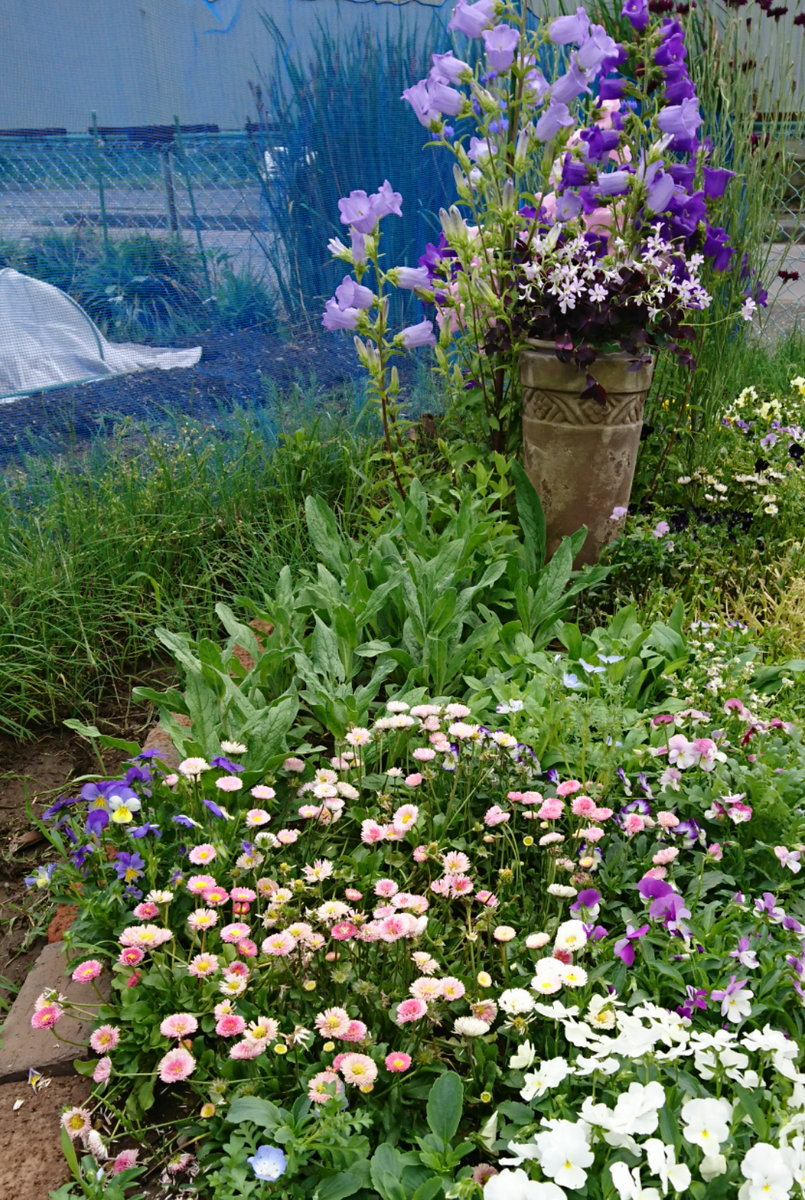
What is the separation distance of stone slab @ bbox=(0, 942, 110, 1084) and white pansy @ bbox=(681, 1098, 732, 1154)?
912mm

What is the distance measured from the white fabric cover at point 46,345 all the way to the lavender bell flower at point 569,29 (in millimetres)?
1815

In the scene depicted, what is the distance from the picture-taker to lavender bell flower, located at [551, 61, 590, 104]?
110 inches

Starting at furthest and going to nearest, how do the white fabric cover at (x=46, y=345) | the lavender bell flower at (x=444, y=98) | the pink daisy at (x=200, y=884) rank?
the white fabric cover at (x=46, y=345) → the lavender bell flower at (x=444, y=98) → the pink daisy at (x=200, y=884)

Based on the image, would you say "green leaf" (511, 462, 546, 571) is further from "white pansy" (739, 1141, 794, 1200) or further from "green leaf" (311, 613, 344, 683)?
"white pansy" (739, 1141, 794, 1200)

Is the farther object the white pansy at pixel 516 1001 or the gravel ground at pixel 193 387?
the gravel ground at pixel 193 387

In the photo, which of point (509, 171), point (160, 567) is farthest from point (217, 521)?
point (509, 171)

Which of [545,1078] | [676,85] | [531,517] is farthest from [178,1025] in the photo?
[676,85]

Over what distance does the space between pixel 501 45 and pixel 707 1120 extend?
112 inches

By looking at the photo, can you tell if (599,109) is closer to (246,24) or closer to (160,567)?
(246,24)

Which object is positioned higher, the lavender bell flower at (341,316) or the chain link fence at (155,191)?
the chain link fence at (155,191)

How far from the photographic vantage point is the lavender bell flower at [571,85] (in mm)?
2797

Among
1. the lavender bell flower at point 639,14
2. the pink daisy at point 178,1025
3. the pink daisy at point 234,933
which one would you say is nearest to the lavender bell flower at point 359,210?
the lavender bell flower at point 639,14

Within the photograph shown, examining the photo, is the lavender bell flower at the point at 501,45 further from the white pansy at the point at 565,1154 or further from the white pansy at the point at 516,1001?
the white pansy at the point at 565,1154

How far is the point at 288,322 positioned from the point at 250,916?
2975mm
